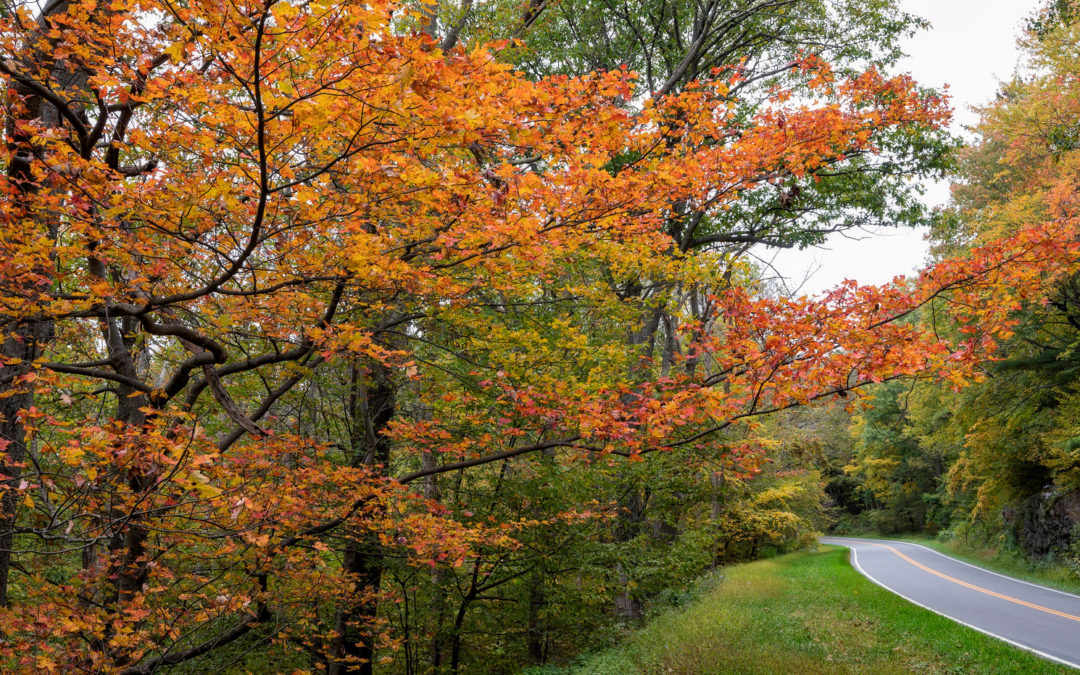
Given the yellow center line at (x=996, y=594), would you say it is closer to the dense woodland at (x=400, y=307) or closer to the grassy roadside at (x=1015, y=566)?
the grassy roadside at (x=1015, y=566)

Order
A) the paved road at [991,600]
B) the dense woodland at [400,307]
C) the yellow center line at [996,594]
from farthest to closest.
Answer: the yellow center line at [996,594] → the paved road at [991,600] → the dense woodland at [400,307]

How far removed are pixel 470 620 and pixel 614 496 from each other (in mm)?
2965

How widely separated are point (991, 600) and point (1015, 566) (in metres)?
8.24

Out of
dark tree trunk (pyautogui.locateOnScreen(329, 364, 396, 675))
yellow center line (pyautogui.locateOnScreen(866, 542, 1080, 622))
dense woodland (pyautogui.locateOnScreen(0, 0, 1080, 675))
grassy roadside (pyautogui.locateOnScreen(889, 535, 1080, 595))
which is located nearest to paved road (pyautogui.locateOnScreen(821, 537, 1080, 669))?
yellow center line (pyautogui.locateOnScreen(866, 542, 1080, 622))

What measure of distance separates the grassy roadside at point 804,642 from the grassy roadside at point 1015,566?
609 cm

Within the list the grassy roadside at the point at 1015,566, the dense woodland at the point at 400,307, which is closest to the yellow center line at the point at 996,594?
the grassy roadside at the point at 1015,566

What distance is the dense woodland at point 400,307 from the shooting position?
11.2ft

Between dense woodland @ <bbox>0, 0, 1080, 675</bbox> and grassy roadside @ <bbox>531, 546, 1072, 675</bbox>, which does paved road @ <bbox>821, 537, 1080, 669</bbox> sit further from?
dense woodland @ <bbox>0, 0, 1080, 675</bbox>

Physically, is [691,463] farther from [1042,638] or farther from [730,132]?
[1042,638]

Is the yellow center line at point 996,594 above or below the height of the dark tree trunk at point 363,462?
below

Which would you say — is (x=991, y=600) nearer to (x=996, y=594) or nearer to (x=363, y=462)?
(x=996, y=594)

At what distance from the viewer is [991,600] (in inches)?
506

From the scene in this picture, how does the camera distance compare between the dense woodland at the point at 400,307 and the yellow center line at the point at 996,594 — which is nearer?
the dense woodland at the point at 400,307

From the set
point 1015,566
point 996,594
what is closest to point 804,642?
point 996,594
